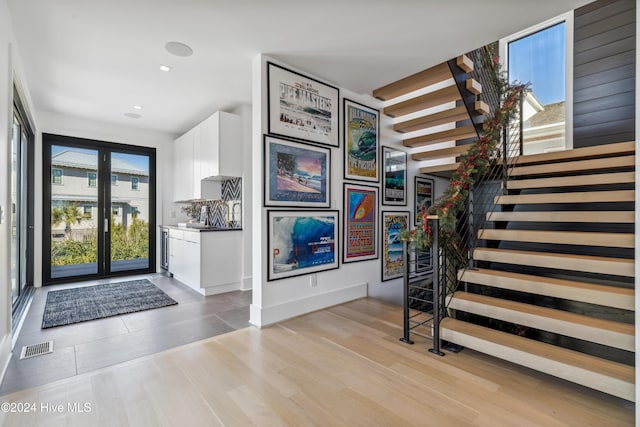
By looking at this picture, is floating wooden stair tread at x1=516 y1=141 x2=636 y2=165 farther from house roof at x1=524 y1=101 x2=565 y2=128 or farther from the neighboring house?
the neighboring house

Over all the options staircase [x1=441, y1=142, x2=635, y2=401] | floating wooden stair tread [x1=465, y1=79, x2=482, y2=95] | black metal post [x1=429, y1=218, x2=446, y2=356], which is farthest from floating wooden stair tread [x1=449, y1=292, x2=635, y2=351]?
floating wooden stair tread [x1=465, y1=79, x2=482, y2=95]

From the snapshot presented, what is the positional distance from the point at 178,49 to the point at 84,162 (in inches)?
131

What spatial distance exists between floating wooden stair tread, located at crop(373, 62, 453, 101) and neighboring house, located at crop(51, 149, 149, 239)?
4.29m

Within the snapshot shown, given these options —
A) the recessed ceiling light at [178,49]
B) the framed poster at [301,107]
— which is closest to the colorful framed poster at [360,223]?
the framed poster at [301,107]

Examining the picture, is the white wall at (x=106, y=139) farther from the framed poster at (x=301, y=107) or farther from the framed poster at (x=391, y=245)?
the framed poster at (x=391, y=245)

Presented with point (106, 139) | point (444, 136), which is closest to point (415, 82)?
point (444, 136)

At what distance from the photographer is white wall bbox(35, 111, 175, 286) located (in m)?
4.49

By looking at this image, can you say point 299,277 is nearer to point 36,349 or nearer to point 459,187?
point 459,187

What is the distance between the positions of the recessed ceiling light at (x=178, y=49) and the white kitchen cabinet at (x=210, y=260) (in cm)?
207

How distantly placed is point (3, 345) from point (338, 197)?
10.0ft

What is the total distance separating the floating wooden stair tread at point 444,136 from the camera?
3859mm

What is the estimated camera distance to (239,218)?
446cm

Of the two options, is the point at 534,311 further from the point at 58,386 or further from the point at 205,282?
the point at 205,282

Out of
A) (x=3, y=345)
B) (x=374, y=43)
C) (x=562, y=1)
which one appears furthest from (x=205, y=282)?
(x=562, y=1)
